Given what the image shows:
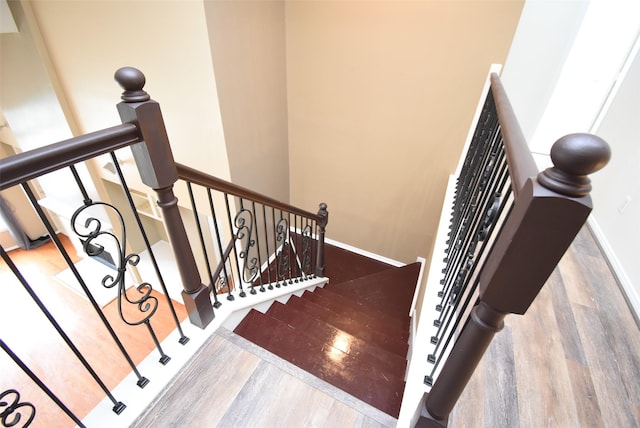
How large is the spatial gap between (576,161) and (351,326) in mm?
2396

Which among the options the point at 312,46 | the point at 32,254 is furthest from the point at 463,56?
the point at 32,254

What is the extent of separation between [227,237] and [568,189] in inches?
147

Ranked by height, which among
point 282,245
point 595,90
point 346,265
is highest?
point 595,90

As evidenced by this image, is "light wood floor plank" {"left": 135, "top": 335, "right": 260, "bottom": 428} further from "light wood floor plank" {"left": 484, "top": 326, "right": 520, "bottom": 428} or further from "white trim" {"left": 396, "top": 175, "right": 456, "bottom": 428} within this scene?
"light wood floor plank" {"left": 484, "top": 326, "right": 520, "bottom": 428}

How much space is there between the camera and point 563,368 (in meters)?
1.41

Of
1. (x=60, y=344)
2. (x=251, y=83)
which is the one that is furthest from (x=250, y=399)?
(x=60, y=344)

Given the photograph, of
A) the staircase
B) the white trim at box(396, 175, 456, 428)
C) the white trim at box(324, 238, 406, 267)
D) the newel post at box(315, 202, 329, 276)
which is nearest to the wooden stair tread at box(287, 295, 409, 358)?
the staircase

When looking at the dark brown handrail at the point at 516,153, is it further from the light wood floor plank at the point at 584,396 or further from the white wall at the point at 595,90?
the white wall at the point at 595,90

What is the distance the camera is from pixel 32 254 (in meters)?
5.60

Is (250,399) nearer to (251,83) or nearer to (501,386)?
(501,386)

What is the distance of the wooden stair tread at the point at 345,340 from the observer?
192cm

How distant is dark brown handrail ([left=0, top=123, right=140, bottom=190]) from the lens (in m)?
0.67

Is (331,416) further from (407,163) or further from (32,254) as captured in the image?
(32,254)

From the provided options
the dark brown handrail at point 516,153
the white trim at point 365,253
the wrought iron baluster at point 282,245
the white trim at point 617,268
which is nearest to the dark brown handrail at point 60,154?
the dark brown handrail at point 516,153
